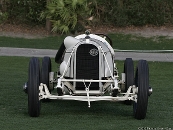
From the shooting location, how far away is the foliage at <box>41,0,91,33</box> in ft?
79.0

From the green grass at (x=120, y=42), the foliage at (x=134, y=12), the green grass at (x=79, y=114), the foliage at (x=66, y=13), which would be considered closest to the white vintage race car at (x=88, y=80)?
the green grass at (x=79, y=114)

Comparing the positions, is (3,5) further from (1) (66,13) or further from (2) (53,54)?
(2) (53,54)

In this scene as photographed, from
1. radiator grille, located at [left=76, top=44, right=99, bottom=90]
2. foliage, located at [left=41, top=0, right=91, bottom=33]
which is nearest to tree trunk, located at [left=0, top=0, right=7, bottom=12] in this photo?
foliage, located at [left=41, top=0, right=91, bottom=33]

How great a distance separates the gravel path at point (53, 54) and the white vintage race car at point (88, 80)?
29.4 feet

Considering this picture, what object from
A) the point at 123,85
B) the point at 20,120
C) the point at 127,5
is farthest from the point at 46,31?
the point at 20,120

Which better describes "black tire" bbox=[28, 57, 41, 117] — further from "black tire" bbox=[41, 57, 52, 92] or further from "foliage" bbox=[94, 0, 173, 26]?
"foliage" bbox=[94, 0, 173, 26]

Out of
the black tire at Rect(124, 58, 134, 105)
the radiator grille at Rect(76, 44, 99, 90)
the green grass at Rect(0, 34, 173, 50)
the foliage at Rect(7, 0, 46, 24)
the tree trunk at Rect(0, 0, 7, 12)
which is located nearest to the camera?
the radiator grille at Rect(76, 44, 99, 90)

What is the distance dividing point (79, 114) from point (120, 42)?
14050 millimetres

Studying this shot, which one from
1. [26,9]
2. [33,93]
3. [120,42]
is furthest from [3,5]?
[33,93]

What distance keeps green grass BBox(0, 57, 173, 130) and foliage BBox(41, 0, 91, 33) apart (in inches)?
437

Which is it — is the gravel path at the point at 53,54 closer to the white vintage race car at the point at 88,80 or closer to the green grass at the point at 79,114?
the green grass at the point at 79,114

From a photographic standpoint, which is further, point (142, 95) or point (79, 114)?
point (79, 114)

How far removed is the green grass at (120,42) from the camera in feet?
72.4

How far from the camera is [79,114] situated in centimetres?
937
